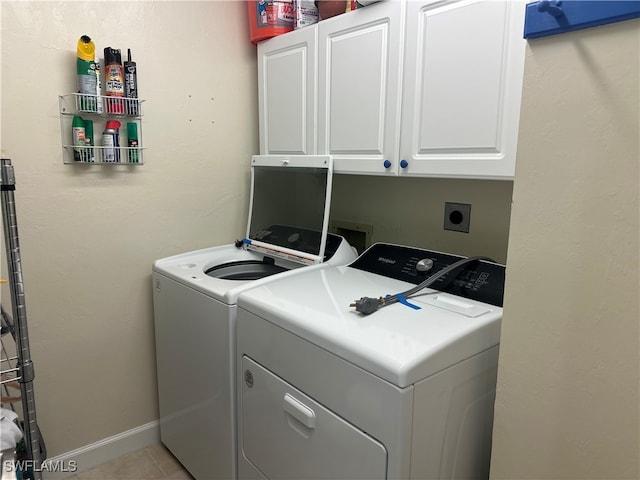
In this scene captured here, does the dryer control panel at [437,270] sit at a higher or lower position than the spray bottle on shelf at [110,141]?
lower

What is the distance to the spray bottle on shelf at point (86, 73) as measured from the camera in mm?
1676

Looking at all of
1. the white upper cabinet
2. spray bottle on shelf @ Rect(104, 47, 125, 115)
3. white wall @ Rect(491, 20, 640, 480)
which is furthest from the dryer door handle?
spray bottle on shelf @ Rect(104, 47, 125, 115)

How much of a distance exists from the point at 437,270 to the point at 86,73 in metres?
1.50

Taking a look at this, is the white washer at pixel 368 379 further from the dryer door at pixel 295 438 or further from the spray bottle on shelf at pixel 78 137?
the spray bottle on shelf at pixel 78 137

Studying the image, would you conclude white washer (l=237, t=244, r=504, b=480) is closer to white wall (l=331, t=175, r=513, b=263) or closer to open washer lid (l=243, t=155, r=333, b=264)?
white wall (l=331, t=175, r=513, b=263)

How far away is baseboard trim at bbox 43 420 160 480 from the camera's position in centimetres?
194

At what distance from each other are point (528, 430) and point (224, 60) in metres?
1.93

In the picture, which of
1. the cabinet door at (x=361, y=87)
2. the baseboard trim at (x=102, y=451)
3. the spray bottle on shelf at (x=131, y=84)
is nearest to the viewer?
the cabinet door at (x=361, y=87)

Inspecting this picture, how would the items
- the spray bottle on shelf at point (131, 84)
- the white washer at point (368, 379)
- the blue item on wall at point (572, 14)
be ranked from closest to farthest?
the blue item on wall at point (572, 14) → the white washer at point (368, 379) → the spray bottle on shelf at point (131, 84)

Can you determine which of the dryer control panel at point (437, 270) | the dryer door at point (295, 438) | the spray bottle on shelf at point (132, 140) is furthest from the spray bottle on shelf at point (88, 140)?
the dryer control panel at point (437, 270)

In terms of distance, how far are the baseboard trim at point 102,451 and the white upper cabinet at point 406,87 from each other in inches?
60.4

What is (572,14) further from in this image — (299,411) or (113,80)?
(113,80)

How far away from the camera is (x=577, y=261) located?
2.81 ft

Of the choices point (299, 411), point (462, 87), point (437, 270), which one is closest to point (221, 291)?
point (299, 411)
